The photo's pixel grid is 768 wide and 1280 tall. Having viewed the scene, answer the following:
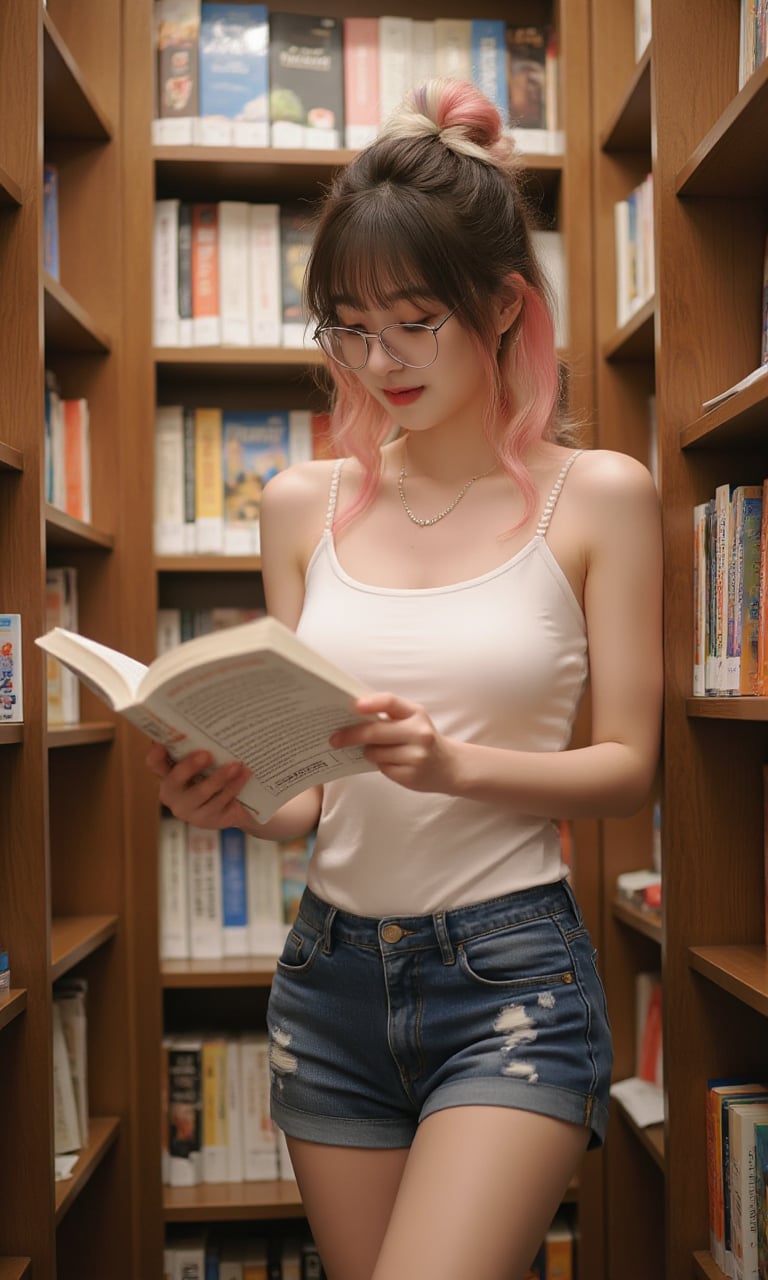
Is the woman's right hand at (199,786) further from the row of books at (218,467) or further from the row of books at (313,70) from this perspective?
the row of books at (313,70)

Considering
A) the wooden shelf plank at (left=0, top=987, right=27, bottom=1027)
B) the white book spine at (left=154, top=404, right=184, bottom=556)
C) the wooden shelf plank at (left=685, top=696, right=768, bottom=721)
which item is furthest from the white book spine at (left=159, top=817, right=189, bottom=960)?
the wooden shelf plank at (left=685, top=696, right=768, bottom=721)

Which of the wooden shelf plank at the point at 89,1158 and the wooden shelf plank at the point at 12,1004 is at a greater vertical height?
the wooden shelf plank at the point at 12,1004

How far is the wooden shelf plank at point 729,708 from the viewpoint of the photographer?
139 cm

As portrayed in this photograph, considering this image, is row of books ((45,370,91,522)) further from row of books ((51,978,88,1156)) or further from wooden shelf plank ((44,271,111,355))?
row of books ((51,978,88,1156))

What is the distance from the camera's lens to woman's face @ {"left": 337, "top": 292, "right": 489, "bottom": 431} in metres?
1.34

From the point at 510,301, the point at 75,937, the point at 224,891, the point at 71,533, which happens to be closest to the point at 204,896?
the point at 224,891

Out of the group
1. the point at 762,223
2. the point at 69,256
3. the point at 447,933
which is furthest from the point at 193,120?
the point at 447,933

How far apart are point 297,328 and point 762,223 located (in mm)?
1020

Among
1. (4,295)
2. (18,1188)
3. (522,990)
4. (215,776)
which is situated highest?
(4,295)

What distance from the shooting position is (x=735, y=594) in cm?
154

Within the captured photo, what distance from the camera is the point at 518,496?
1.42 metres

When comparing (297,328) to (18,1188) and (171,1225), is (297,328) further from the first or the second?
(171,1225)

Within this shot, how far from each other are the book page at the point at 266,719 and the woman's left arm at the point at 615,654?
0.22 metres

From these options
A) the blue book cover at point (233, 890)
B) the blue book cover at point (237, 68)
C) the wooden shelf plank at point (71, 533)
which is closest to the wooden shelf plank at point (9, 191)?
the wooden shelf plank at point (71, 533)
